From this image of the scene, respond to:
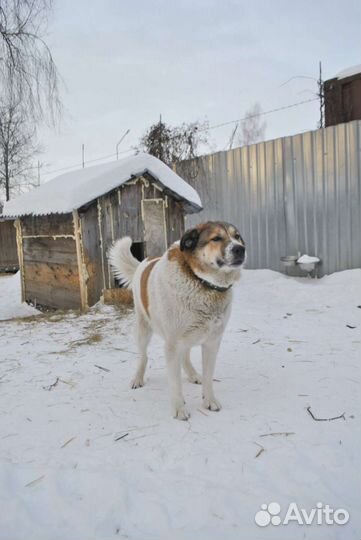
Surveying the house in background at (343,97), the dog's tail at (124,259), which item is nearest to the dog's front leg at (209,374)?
the dog's tail at (124,259)

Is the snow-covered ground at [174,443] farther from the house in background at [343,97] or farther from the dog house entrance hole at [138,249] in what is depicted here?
the house in background at [343,97]

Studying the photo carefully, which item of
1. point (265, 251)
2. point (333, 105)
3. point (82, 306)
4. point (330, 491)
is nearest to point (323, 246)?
point (265, 251)

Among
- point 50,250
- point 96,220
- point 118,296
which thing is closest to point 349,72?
point 96,220

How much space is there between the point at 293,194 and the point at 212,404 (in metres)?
6.52

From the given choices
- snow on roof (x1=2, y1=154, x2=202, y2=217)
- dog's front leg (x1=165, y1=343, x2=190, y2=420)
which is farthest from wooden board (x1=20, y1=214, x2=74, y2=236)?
dog's front leg (x1=165, y1=343, x2=190, y2=420)

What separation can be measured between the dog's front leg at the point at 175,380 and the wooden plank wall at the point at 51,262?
4.42 meters

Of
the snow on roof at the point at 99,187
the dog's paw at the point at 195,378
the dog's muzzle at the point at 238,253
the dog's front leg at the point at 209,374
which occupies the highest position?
the snow on roof at the point at 99,187

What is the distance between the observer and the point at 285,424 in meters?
2.71

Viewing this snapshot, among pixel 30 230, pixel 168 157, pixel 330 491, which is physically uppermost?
pixel 168 157

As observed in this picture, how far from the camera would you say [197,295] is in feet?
9.20

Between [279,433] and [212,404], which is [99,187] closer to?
[212,404]

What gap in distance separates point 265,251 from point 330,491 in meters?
7.29

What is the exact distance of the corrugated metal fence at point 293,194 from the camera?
7594 millimetres

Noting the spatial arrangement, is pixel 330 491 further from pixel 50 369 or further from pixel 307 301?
pixel 307 301
